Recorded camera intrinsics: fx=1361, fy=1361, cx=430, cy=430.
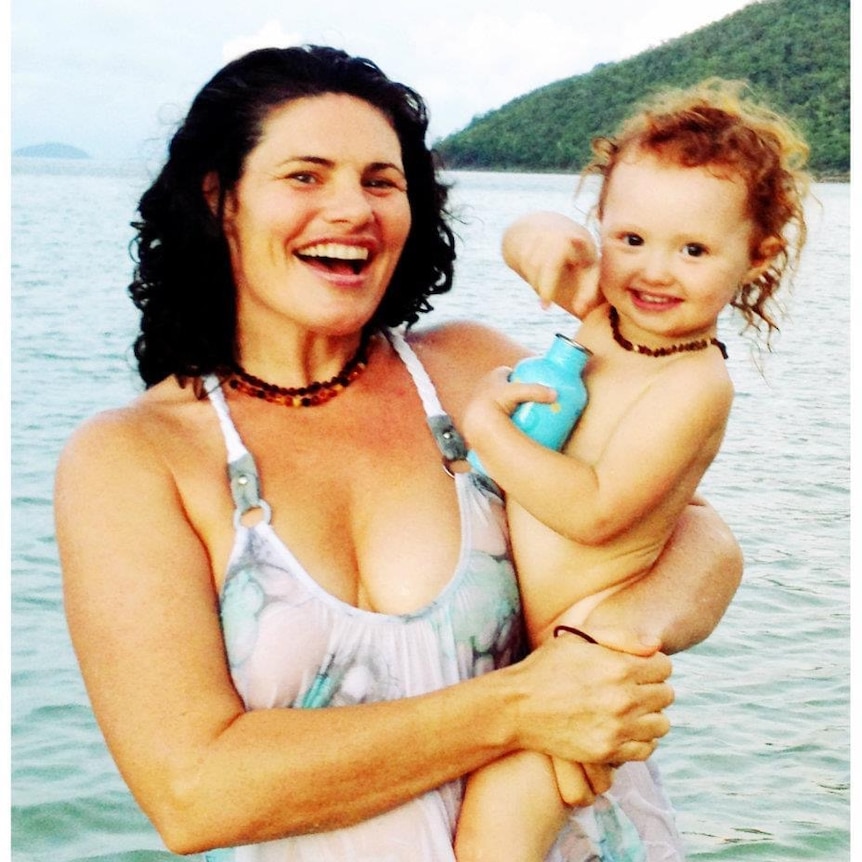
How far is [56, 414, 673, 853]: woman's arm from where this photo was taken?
77.8 inches

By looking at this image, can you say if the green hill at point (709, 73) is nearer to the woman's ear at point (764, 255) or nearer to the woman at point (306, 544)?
the woman's ear at point (764, 255)

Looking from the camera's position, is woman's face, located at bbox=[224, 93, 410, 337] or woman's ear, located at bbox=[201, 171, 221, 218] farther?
woman's ear, located at bbox=[201, 171, 221, 218]

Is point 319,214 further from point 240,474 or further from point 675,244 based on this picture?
point 675,244

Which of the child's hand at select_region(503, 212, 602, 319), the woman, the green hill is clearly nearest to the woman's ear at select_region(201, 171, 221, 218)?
the woman

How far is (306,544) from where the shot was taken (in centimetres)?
218

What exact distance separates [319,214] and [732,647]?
4887 millimetres

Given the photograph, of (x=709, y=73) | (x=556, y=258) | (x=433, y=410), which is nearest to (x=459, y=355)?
(x=433, y=410)

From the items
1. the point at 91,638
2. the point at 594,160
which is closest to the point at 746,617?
the point at 594,160

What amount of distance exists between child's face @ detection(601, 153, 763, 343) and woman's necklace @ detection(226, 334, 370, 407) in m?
0.52

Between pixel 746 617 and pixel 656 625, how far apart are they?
500 centimetres

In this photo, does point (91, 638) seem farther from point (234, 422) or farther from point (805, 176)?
point (805, 176)

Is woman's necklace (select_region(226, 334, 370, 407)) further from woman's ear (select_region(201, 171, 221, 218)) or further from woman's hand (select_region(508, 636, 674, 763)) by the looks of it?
woman's hand (select_region(508, 636, 674, 763))

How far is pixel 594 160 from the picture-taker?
248 cm

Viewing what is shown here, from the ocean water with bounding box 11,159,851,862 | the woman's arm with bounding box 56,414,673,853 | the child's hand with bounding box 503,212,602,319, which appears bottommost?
the ocean water with bounding box 11,159,851,862
